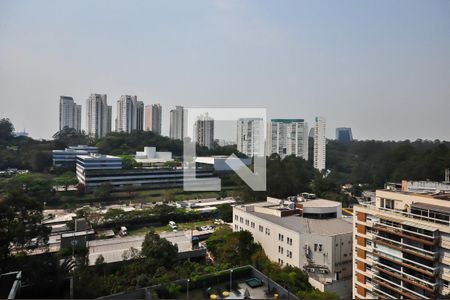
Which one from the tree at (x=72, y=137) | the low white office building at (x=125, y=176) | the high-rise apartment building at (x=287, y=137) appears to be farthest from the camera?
the tree at (x=72, y=137)

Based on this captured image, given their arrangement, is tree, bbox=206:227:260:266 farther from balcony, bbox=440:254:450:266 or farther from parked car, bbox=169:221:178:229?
balcony, bbox=440:254:450:266

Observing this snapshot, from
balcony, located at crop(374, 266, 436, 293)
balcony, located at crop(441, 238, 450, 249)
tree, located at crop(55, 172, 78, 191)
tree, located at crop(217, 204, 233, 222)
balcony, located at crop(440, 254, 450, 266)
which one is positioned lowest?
tree, located at crop(217, 204, 233, 222)

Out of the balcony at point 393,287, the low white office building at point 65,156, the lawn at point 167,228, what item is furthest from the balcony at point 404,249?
the low white office building at point 65,156

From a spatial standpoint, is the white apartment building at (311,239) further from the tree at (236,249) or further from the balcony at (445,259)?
the balcony at (445,259)

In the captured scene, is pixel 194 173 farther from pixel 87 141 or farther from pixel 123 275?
pixel 123 275

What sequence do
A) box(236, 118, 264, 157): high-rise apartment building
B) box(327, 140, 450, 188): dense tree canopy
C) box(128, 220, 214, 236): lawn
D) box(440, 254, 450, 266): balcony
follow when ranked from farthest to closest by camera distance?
box(236, 118, 264, 157): high-rise apartment building < box(327, 140, 450, 188): dense tree canopy < box(128, 220, 214, 236): lawn < box(440, 254, 450, 266): balcony

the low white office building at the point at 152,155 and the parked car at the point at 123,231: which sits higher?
the low white office building at the point at 152,155

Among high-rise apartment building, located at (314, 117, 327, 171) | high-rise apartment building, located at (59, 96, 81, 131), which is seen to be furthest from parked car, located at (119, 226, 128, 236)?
high-rise apartment building, located at (59, 96, 81, 131)
